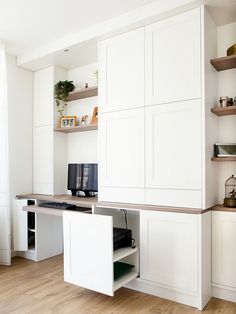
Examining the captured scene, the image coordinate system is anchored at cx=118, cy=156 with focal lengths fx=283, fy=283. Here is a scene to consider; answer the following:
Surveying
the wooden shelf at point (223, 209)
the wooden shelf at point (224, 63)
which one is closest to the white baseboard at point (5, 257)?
the wooden shelf at point (223, 209)

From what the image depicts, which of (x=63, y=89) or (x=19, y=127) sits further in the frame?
(x=19, y=127)

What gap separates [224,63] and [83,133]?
6.58 ft

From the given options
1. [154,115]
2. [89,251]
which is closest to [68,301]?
[89,251]

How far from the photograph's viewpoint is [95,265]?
2354mm

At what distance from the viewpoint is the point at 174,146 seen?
8.47ft

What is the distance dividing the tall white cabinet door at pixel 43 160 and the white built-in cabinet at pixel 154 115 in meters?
1.09

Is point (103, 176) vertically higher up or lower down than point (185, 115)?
lower down

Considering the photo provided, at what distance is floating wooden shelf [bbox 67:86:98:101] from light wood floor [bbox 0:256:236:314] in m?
2.19

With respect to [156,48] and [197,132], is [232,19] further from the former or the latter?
[197,132]

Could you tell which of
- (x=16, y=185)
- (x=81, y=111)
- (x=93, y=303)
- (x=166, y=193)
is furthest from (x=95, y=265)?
(x=81, y=111)

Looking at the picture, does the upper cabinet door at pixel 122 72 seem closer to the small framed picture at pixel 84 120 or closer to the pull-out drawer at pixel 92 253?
the small framed picture at pixel 84 120

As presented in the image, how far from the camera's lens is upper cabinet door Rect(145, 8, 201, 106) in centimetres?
248

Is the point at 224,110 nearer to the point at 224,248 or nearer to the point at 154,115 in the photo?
the point at 154,115

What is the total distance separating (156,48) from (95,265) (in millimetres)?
2044
